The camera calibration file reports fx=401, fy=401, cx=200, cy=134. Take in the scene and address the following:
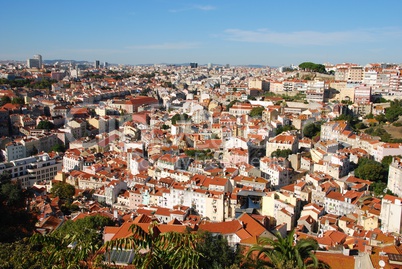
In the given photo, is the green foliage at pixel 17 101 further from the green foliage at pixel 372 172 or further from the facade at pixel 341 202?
the facade at pixel 341 202

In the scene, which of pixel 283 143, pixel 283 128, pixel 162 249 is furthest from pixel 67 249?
pixel 283 128

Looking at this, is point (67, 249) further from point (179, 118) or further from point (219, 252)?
point (179, 118)

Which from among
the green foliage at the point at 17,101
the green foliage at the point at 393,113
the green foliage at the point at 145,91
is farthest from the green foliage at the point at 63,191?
the green foliage at the point at 145,91

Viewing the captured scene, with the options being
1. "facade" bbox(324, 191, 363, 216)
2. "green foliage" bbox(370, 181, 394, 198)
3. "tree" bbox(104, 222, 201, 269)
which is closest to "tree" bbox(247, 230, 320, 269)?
"tree" bbox(104, 222, 201, 269)

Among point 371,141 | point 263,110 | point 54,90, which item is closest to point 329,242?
point 371,141

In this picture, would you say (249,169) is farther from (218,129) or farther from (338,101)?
(338,101)

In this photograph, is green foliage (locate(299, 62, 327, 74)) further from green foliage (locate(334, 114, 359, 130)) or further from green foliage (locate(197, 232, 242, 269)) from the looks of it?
green foliage (locate(197, 232, 242, 269))
